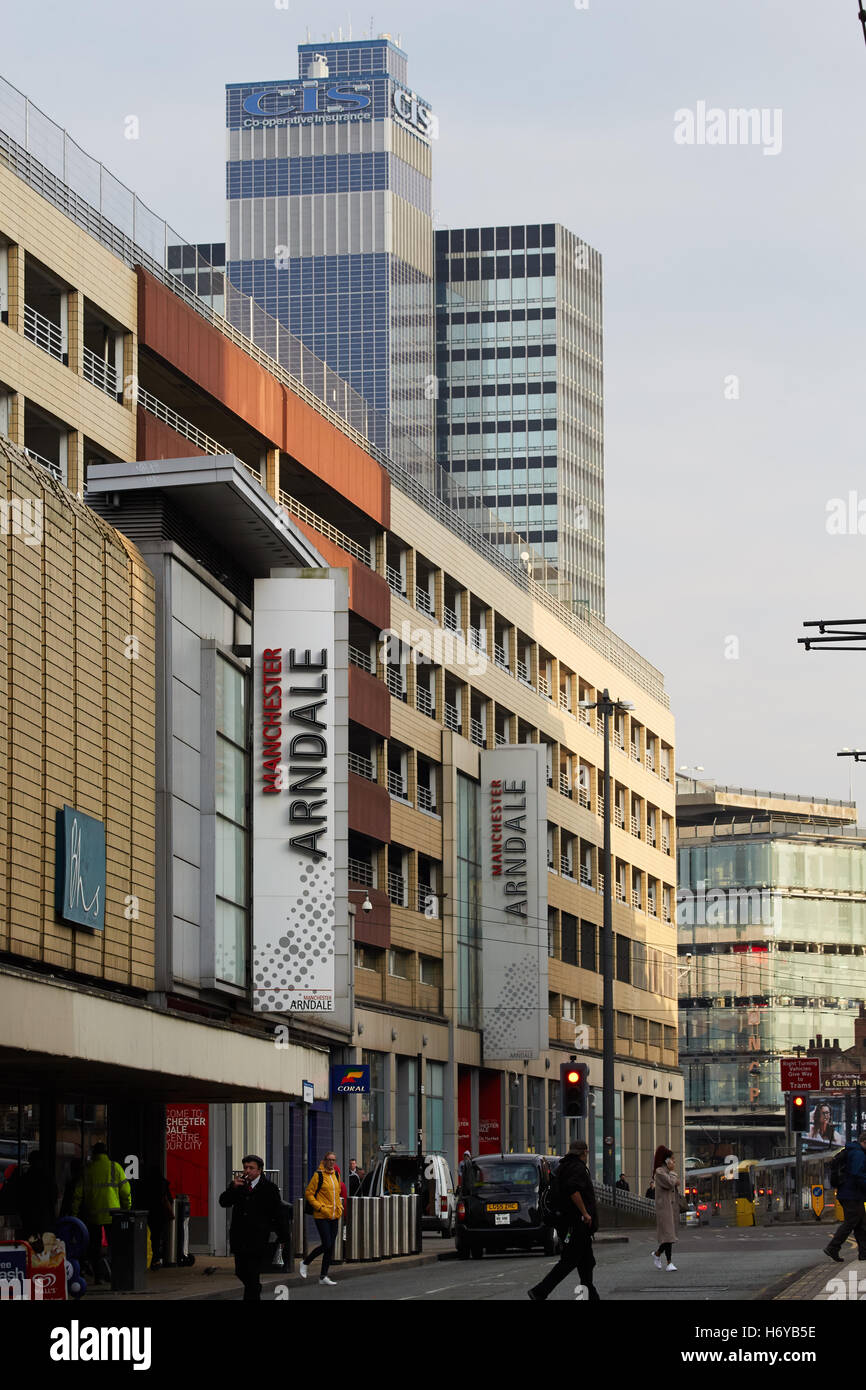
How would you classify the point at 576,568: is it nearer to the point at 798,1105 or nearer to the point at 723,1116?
the point at 723,1116

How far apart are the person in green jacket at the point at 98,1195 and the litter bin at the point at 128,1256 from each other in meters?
0.99

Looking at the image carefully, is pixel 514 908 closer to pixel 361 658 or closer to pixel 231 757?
pixel 361 658

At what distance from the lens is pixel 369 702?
5584 cm

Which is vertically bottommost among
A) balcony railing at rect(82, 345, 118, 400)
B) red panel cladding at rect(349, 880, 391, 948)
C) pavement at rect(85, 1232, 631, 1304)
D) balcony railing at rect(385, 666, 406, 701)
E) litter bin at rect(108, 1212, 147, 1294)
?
pavement at rect(85, 1232, 631, 1304)

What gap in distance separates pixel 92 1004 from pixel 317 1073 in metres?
11.7

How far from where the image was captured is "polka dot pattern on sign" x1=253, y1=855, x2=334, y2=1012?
35406mm

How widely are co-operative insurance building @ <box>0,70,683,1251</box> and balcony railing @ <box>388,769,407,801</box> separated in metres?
0.12

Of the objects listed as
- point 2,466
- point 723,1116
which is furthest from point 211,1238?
point 723,1116

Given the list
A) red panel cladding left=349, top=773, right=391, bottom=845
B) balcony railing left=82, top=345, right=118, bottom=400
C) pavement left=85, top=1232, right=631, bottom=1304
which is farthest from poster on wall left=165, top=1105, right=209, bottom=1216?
red panel cladding left=349, top=773, right=391, bottom=845

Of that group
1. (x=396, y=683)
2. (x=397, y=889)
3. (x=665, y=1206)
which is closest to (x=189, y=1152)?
(x=665, y=1206)

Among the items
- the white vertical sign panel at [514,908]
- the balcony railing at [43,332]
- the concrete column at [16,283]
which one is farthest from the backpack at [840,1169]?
the white vertical sign panel at [514,908]

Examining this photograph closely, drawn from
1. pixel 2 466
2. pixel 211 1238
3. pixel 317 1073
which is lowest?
pixel 211 1238

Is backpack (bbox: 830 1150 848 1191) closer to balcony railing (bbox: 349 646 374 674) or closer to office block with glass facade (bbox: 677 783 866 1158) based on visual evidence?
balcony railing (bbox: 349 646 374 674)
